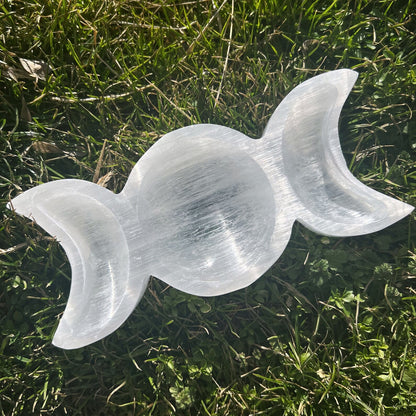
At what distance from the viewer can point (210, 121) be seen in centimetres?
145

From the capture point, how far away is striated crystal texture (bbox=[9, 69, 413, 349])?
1.19m

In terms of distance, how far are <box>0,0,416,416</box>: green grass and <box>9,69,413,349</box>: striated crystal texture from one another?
0.21m

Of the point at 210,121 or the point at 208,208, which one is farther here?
the point at 210,121

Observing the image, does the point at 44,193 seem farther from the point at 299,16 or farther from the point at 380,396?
the point at 380,396

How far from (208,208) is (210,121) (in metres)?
0.41

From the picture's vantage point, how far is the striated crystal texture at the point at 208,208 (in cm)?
119

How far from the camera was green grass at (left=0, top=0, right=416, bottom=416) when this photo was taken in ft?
4.52

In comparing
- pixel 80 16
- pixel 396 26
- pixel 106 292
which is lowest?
pixel 106 292

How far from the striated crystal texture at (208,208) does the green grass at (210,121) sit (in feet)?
0.68

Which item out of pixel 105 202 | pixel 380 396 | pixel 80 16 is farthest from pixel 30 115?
pixel 380 396

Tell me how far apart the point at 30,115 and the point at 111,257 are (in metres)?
0.71

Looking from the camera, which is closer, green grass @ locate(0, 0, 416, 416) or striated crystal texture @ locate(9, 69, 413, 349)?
striated crystal texture @ locate(9, 69, 413, 349)

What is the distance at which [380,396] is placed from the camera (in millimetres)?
1328

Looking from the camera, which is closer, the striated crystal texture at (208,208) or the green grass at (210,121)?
the striated crystal texture at (208,208)
